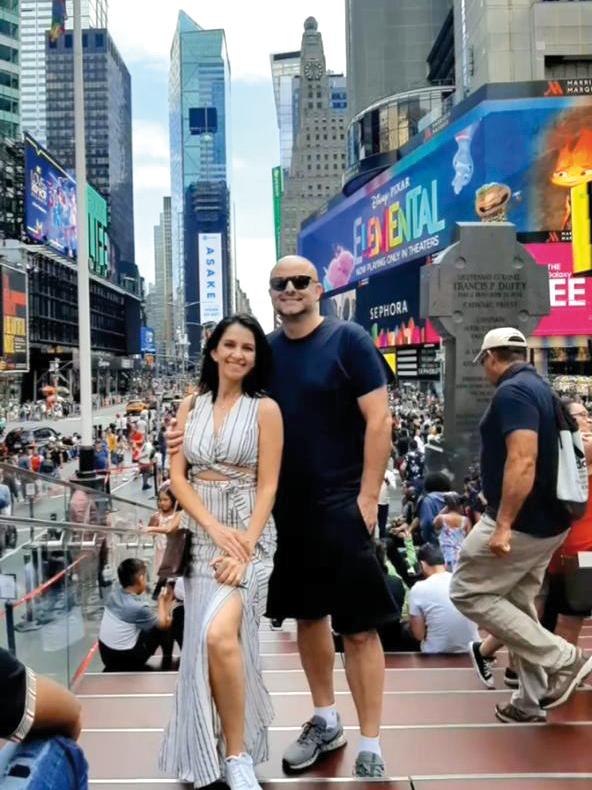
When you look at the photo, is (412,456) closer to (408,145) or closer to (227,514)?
(227,514)

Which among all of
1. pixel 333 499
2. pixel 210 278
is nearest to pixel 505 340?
pixel 333 499

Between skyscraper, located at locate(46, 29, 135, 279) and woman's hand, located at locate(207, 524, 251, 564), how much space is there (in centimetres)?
13061

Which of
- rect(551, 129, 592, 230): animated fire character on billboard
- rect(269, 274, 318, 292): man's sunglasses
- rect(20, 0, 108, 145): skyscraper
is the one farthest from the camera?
rect(20, 0, 108, 145): skyscraper

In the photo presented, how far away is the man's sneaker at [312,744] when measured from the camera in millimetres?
3113

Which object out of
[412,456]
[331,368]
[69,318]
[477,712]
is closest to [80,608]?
[477,712]

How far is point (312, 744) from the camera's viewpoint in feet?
10.5

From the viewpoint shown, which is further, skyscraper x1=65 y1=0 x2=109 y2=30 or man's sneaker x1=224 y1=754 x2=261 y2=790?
skyscraper x1=65 y1=0 x2=109 y2=30

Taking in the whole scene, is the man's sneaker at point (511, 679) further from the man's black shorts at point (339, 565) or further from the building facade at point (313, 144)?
the building facade at point (313, 144)

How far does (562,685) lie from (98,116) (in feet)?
488

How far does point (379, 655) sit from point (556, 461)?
1181 millimetres

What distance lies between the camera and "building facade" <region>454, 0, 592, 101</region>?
4669cm

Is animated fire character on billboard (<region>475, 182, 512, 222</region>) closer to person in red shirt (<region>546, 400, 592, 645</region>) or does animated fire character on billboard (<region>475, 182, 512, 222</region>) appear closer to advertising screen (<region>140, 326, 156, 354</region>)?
person in red shirt (<region>546, 400, 592, 645</region>)

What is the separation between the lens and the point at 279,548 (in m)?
3.20

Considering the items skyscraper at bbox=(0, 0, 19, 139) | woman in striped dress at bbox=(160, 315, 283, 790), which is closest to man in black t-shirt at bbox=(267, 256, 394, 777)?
woman in striped dress at bbox=(160, 315, 283, 790)
